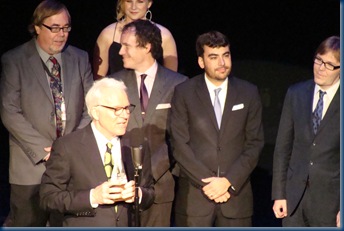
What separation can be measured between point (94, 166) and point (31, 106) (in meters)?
1.31

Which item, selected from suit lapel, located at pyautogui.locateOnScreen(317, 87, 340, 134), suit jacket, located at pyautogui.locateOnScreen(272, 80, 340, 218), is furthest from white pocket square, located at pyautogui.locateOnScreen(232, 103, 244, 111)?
suit lapel, located at pyautogui.locateOnScreen(317, 87, 340, 134)

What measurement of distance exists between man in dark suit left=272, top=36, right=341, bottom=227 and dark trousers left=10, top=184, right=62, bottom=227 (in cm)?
168

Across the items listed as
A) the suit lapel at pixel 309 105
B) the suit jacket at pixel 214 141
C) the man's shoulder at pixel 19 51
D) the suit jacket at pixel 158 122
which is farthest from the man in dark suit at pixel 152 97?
the suit lapel at pixel 309 105

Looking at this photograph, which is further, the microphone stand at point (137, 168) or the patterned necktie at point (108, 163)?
the patterned necktie at point (108, 163)

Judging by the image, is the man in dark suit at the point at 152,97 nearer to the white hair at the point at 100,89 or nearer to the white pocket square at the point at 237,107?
the white pocket square at the point at 237,107

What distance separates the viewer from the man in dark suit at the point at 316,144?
5766mm

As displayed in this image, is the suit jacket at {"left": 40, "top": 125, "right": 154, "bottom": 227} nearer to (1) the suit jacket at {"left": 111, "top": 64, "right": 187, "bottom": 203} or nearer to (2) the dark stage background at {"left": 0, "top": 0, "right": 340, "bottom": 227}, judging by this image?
(1) the suit jacket at {"left": 111, "top": 64, "right": 187, "bottom": 203}

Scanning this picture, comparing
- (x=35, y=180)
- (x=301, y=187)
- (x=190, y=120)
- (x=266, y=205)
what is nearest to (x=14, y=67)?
(x=35, y=180)

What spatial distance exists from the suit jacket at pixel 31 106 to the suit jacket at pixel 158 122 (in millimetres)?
338

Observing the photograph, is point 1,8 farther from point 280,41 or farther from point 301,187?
point 301,187

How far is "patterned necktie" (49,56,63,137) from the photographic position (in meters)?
6.32

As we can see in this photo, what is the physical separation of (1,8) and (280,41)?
2526 mm

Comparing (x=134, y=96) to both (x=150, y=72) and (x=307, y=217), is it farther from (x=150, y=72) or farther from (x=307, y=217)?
(x=307, y=217)

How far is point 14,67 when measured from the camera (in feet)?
20.5
